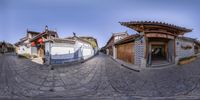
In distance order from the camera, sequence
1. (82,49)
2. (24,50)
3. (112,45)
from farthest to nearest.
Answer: (112,45) → (82,49) → (24,50)

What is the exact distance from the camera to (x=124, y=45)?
395 cm

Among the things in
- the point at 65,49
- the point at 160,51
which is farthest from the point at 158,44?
the point at 65,49

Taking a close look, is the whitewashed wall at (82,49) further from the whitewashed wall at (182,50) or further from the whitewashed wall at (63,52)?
the whitewashed wall at (182,50)

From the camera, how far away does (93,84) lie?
10.5 feet

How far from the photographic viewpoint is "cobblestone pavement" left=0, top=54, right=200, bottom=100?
2609 mm

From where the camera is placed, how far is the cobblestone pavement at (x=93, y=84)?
2.61 metres

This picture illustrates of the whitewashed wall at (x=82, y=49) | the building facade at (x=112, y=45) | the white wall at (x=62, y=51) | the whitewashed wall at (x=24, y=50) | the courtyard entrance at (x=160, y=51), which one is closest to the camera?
the whitewashed wall at (x=24, y=50)

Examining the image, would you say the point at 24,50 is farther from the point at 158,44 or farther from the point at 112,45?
the point at 158,44

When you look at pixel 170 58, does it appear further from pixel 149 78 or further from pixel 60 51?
pixel 60 51

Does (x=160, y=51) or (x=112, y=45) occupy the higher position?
(x=112, y=45)

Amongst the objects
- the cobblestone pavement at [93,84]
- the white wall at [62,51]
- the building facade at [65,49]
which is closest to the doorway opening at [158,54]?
the cobblestone pavement at [93,84]

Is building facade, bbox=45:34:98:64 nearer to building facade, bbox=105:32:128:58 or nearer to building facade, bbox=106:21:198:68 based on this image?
building facade, bbox=105:32:128:58

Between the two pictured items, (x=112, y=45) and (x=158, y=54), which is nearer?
(x=158, y=54)

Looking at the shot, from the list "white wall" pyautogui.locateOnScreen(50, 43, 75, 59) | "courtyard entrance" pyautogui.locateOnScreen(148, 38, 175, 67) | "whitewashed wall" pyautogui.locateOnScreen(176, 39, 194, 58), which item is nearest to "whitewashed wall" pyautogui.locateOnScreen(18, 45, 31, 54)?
"white wall" pyautogui.locateOnScreen(50, 43, 75, 59)
